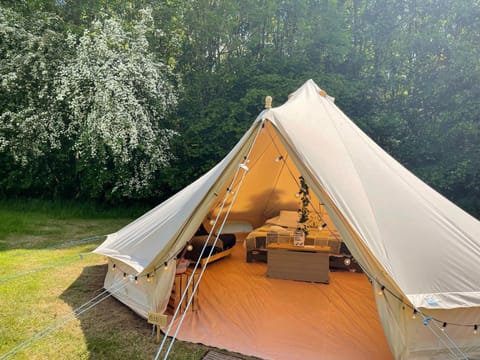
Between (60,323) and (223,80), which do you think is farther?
(223,80)

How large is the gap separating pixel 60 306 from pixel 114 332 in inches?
35.3

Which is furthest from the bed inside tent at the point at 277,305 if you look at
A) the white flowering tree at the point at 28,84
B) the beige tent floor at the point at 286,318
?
the white flowering tree at the point at 28,84

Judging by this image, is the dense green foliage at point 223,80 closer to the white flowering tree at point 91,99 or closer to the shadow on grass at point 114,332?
the white flowering tree at point 91,99

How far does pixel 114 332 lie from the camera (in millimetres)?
3082

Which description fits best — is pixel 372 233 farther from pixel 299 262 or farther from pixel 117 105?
pixel 117 105

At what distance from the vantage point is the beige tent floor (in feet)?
9.35

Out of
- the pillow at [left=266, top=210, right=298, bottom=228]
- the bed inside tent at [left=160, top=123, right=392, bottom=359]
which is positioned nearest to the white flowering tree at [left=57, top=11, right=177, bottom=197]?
the bed inside tent at [left=160, top=123, right=392, bottom=359]

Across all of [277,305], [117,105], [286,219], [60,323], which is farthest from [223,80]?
[60,323]

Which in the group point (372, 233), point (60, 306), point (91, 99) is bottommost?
point (60, 306)

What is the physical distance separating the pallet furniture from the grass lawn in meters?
1.78

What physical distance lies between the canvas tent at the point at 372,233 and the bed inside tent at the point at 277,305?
30cm

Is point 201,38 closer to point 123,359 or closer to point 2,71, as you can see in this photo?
point 2,71

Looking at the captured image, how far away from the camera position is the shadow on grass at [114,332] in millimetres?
2764

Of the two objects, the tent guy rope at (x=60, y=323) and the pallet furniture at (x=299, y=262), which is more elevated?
the pallet furniture at (x=299, y=262)
